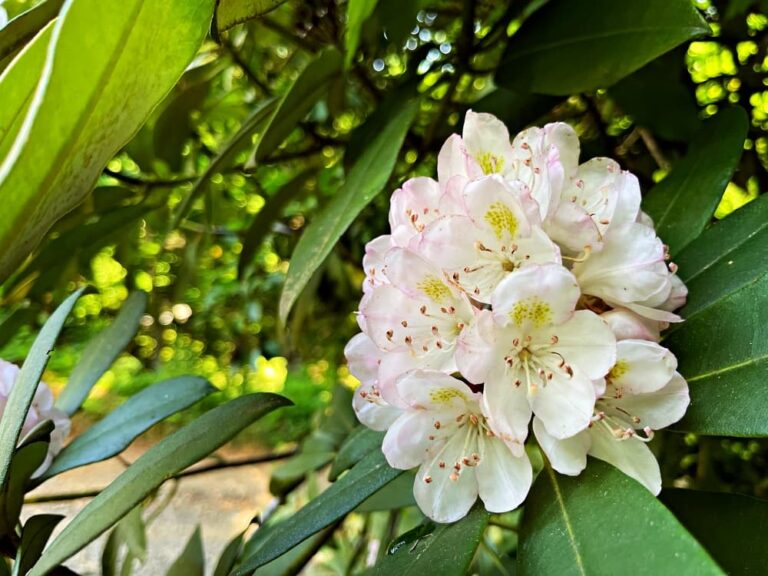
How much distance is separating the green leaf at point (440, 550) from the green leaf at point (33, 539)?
0.26 meters

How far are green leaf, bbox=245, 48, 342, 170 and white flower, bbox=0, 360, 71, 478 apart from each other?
28 centimetres

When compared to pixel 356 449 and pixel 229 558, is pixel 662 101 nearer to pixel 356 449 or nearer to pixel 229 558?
pixel 356 449

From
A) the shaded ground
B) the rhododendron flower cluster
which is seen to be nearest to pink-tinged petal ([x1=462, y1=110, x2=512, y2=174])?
the rhododendron flower cluster

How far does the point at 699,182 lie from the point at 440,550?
1.22ft

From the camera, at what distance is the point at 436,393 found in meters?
0.44

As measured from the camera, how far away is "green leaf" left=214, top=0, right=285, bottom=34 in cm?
40

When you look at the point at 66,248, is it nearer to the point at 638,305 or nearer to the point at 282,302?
the point at 282,302

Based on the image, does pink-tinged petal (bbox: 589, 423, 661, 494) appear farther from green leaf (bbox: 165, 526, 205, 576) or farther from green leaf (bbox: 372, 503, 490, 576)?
green leaf (bbox: 165, 526, 205, 576)

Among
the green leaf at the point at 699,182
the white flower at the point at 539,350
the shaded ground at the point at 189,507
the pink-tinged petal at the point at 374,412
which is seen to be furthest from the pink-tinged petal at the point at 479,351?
the shaded ground at the point at 189,507

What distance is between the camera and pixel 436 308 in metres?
0.46

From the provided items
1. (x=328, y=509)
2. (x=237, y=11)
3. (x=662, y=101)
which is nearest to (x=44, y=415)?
(x=328, y=509)

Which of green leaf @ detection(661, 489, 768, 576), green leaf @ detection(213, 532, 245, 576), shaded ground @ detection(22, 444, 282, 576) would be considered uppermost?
green leaf @ detection(213, 532, 245, 576)

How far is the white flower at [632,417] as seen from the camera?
41cm

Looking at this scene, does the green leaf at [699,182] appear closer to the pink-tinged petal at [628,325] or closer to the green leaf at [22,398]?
the pink-tinged petal at [628,325]
